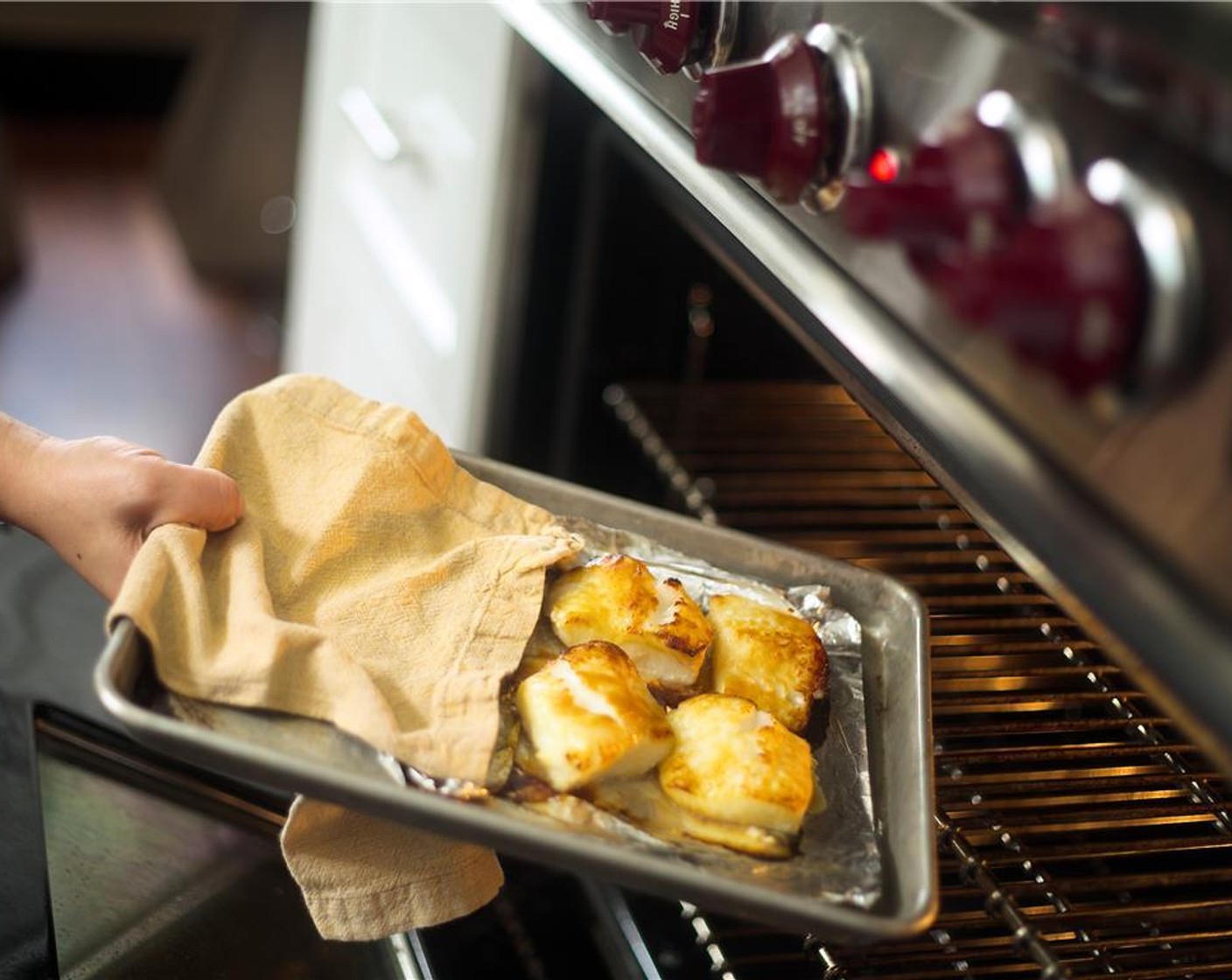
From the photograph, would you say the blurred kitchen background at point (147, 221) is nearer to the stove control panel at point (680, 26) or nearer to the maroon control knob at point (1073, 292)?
the stove control panel at point (680, 26)

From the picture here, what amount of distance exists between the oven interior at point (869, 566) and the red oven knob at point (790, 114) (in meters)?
0.17

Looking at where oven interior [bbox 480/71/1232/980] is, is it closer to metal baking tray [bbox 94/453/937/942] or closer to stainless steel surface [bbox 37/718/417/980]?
metal baking tray [bbox 94/453/937/942]

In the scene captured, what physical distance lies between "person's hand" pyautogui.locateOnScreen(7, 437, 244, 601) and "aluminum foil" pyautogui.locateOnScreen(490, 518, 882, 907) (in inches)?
8.6

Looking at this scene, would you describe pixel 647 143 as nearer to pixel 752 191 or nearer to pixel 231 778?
pixel 752 191

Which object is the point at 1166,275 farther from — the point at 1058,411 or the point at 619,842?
the point at 619,842

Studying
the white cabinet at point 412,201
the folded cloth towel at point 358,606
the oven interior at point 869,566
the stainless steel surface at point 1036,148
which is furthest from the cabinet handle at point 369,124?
the stainless steel surface at point 1036,148

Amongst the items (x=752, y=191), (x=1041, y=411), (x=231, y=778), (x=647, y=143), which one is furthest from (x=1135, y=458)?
(x=231, y=778)

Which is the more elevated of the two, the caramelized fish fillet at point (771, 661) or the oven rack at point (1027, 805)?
the caramelized fish fillet at point (771, 661)

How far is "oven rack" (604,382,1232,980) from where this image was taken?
0.75 m

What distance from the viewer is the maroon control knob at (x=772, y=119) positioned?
600 millimetres

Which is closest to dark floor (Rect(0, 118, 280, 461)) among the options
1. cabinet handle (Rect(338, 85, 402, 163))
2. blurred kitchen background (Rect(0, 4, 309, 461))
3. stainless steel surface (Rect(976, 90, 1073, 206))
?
blurred kitchen background (Rect(0, 4, 309, 461))

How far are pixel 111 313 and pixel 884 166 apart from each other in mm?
2672

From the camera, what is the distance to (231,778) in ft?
2.68

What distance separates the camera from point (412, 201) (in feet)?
5.00
